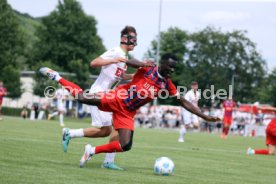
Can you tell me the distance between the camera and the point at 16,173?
10.2 meters

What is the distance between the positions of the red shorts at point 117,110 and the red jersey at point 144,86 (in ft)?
0.38

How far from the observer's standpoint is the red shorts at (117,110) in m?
12.2

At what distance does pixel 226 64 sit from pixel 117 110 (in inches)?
3670

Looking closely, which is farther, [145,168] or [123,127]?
[145,168]

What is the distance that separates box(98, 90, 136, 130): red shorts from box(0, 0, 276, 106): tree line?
2682 inches

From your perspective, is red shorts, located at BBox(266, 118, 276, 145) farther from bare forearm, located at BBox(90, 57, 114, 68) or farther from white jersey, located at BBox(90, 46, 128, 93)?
bare forearm, located at BBox(90, 57, 114, 68)

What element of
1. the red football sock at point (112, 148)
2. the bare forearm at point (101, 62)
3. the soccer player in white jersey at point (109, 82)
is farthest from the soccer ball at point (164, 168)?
the bare forearm at point (101, 62)

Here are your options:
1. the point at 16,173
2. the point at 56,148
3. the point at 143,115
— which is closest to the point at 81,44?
the point at 143,115

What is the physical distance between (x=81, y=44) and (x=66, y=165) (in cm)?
8019

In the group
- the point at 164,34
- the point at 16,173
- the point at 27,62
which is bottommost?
the point at 16,173

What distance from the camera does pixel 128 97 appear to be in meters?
12.1

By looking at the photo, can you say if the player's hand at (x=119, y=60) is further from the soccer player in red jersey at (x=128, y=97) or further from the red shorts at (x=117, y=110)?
the red shorts at (x=117, y=110)

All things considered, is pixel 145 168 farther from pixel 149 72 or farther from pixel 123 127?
pixel 149 72

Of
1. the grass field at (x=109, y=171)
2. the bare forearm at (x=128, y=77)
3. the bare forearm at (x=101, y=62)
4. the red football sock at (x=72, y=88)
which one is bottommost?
the grass field at (x=109, y=171)
